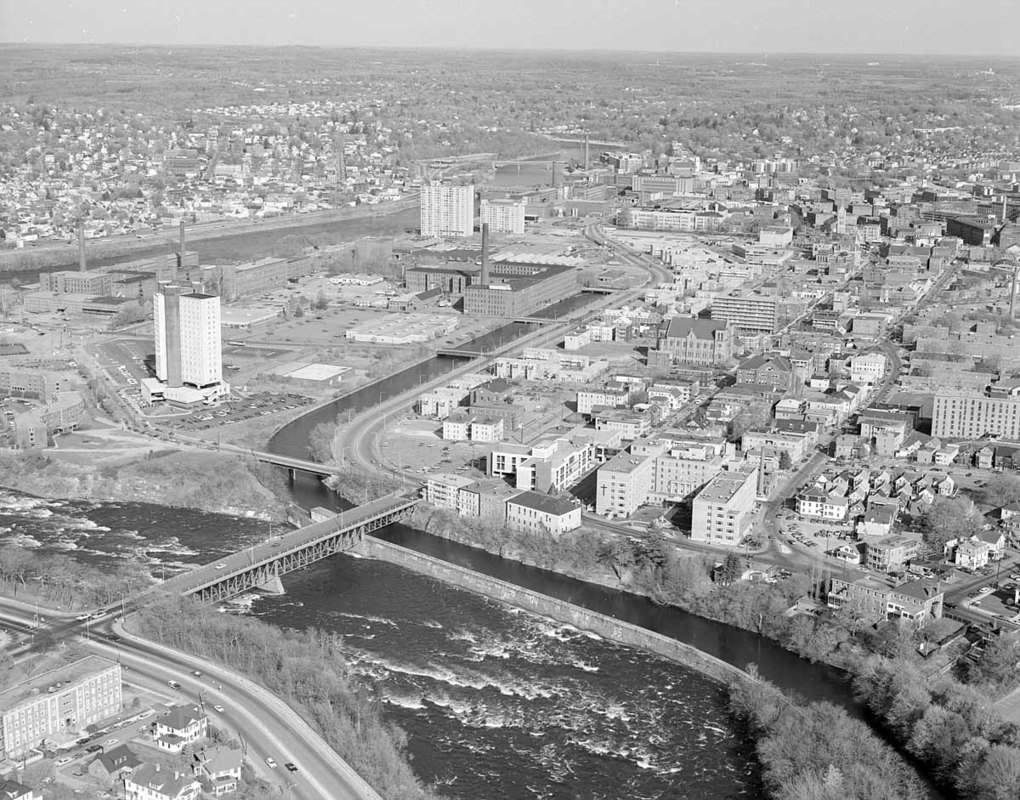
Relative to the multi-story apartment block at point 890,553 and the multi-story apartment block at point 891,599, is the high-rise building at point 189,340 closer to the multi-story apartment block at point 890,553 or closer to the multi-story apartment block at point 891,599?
the multi-story apartment block at point 890,553

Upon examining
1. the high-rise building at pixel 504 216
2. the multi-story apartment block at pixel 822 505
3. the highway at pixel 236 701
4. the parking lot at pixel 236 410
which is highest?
the high-rise building at pixel 504 216

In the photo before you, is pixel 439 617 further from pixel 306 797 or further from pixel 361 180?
pixel 361 180

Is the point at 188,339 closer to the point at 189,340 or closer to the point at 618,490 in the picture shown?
the point at 189,340

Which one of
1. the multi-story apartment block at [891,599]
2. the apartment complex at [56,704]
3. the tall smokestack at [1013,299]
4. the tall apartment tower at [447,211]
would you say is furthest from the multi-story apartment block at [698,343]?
the tall apartment tower at [447,211]

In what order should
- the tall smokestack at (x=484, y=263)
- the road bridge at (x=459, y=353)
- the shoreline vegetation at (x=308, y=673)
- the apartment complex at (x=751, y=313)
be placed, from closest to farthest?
the shoreline vegetation at (x=308, y=673), the road bridge at (x=459, y=353), the apartment complex at (x=751, y=313), the tall smokestack at (x=484, y=263)

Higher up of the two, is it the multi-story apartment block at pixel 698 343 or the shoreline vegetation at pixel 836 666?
the multi-story apartment block at pixel 698 343

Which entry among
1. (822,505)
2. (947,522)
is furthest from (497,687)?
(947,522)
